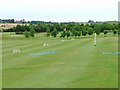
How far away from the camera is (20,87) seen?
20125 millimetres

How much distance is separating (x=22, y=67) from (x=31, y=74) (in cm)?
438

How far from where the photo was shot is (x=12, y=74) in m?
25.3

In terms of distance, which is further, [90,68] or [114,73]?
[90,68]

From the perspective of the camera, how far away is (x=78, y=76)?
936 inches

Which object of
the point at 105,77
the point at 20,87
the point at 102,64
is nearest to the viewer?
the point at 20,87

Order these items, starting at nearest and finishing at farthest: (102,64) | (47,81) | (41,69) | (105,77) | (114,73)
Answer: (47,81) → (105,77) → (114,73) → (41,69) → (102,64)

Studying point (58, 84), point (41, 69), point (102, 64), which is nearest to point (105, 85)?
point (58, 84)

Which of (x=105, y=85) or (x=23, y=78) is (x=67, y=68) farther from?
(x=105, y=85)

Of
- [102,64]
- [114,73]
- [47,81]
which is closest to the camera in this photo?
[47,81]

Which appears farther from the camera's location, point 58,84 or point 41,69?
point 41,69

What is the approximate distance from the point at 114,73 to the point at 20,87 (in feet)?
26.0

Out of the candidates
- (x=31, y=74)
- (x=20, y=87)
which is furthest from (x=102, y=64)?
(x=20, y=87)

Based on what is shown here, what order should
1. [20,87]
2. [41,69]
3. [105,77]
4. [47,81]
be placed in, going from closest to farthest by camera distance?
1. [20,87]
2. [47,81]
3. [105,77]
4. [41,69]

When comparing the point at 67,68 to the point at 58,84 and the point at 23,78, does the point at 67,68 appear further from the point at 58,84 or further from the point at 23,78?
the point at 58,84
